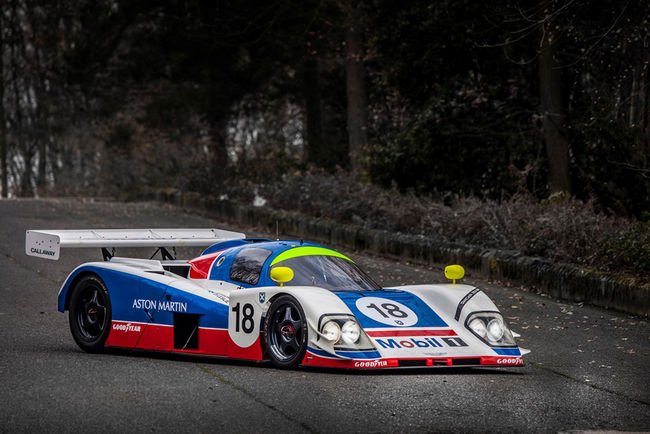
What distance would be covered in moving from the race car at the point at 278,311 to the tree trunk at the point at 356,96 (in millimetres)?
17031

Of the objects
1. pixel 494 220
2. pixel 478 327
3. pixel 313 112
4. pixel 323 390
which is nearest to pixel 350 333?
pixel 323 390

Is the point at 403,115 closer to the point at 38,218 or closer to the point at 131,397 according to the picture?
the point at 38,218

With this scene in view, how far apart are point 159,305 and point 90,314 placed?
1086 mm

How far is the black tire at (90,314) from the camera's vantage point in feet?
37.2

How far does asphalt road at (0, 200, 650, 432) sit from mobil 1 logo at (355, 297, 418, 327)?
44cm

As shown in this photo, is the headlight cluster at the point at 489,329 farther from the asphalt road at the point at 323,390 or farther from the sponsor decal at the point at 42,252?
the sponsor decal at the point at 42,252

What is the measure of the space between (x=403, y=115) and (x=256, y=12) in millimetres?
5411

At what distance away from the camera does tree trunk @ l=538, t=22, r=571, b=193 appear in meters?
22.4

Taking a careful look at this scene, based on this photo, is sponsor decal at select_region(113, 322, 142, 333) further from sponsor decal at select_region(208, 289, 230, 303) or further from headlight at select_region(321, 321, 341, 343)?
headlight at select_region(321, 321, 341, 343)

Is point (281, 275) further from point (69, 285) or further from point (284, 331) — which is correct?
point (69, 285)

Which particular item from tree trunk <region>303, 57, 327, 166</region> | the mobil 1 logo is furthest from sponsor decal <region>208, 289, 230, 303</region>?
tree trunk <region>303, 57, 327, 166</region>

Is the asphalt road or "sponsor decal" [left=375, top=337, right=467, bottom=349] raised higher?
"sponsor decal" [left=375, top=337, right=467, bottom=349]

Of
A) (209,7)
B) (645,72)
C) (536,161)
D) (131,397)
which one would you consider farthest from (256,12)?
(131,397)

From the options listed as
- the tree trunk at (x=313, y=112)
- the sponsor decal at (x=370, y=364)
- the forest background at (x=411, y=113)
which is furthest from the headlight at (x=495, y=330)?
the tree trunk at (x=313, y=112)
